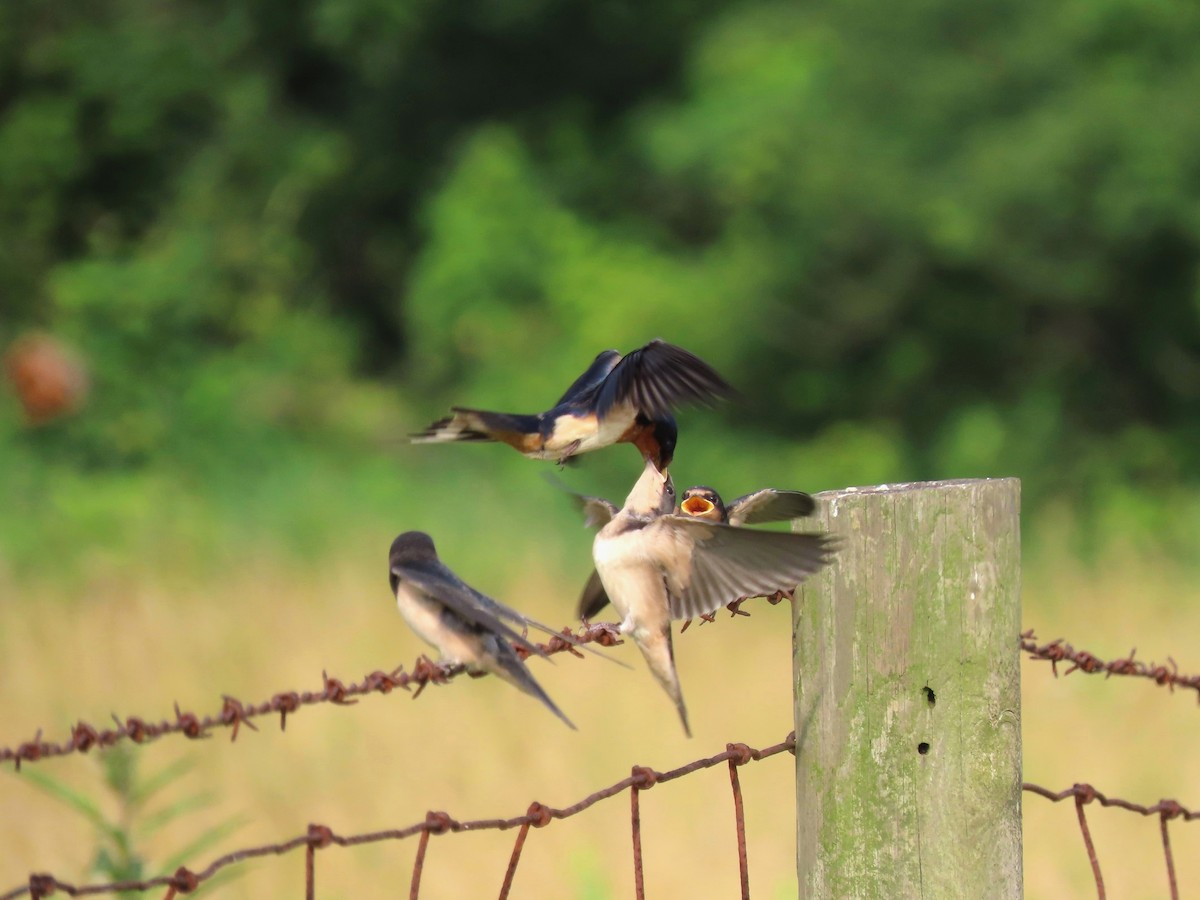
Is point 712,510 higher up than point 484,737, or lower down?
lower down

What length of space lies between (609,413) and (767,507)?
0.37 m

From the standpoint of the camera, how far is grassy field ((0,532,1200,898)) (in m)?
4.74

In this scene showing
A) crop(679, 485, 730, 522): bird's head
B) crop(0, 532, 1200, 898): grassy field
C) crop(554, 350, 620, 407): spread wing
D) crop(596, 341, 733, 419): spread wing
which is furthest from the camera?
crop(0, 532, 1200, 898): grassy field

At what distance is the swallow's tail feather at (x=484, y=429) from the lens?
2.40 metres

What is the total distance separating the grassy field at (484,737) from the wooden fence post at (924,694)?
2593 mm

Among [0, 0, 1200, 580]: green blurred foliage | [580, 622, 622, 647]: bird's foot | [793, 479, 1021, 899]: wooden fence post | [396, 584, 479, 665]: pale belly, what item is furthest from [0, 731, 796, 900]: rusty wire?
[0, 0, 1200, 580]: green blurred foliage

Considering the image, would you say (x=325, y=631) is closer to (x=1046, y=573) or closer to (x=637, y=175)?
(x=1046, y=573)

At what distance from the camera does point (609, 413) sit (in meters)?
2.46

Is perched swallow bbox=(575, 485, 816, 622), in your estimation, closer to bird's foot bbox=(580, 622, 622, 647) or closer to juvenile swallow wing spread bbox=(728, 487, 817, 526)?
juvenile swallow wing spread bbox=(728, 487, 817, 526)

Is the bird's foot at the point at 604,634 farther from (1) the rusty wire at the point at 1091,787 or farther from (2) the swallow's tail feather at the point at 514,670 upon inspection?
(1) the rusty wire at the point at 1091,787

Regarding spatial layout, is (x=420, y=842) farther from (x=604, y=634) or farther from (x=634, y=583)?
(x=634, y=583)

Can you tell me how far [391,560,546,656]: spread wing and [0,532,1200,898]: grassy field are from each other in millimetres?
2323

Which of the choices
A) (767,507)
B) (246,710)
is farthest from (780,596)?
(246,710)

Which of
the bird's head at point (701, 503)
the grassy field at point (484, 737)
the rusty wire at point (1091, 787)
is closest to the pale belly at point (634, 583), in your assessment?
the bird's head at point (701, 503)
